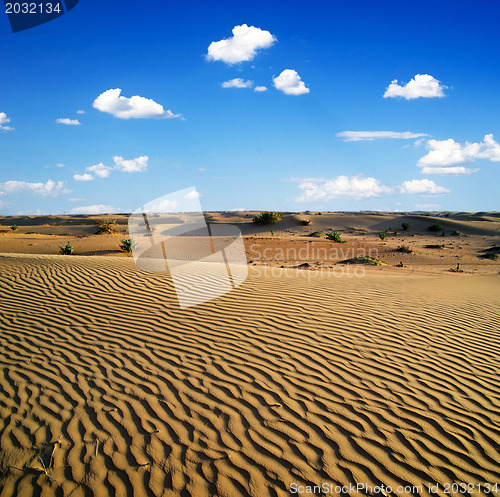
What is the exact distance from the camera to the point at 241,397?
3.52 metres

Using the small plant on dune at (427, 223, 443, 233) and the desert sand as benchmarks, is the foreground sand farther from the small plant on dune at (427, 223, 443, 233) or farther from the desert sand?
the small plant on dune at (427, 223, 443, 233)

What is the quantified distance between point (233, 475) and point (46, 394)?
234cm

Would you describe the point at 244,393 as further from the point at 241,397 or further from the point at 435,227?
the point at 435,227

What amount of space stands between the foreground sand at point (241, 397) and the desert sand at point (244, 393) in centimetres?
2

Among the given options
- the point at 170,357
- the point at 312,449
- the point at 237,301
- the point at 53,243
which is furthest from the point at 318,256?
the point at 53,243

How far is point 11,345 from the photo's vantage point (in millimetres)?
4824

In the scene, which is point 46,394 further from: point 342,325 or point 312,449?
point 342,325

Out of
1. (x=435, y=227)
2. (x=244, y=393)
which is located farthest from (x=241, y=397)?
(x=435, y=227)

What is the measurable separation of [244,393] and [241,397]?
3.2 inches

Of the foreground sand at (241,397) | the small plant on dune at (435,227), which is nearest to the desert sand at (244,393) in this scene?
the foreground sand at (241,397)

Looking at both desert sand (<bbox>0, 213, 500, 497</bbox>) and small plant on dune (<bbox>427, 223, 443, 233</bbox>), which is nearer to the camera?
desert sand (<bbox>0, 213, 500, 497</bbox>)

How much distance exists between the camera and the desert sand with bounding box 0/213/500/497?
2.62 metres

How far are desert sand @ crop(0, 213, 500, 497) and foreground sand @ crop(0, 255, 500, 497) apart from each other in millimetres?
16

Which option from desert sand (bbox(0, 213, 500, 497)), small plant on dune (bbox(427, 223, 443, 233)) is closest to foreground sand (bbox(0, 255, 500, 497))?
desert sand (bbox(0, 213, 500, 497))
